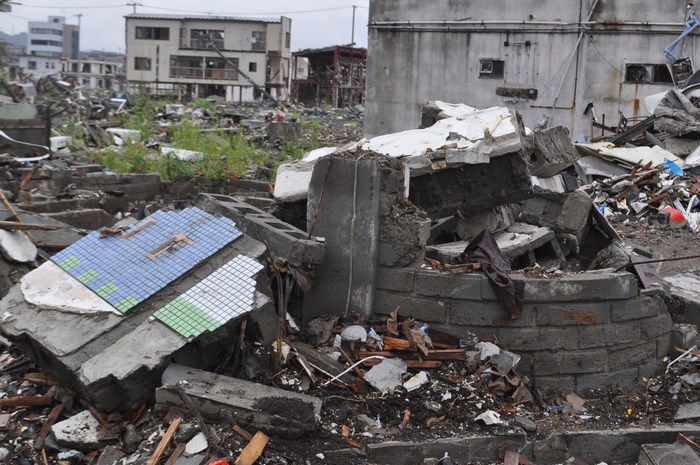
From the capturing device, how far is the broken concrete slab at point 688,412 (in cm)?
520

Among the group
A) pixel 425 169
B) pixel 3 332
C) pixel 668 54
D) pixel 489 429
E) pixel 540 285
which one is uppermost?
pixel 668 54

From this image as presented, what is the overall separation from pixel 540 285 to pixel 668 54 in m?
14.9

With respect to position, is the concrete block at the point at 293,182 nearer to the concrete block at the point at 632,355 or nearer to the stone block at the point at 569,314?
the stone block at the point at 569,314

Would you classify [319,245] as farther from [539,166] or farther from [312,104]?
[312,104]

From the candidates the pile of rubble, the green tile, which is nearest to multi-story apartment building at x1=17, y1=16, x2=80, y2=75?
the pile of rubble

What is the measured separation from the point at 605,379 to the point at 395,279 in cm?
187

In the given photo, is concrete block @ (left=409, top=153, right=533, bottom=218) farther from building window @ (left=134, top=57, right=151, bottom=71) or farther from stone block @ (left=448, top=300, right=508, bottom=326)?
building window @ (left=134, top=57, right=151, bottom=71)

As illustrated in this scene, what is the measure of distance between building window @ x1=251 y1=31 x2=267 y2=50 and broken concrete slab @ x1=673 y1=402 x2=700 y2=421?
43.3 meters

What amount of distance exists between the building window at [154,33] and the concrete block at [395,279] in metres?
43.8

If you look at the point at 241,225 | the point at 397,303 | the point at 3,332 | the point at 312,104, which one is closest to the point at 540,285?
the point at 397,303

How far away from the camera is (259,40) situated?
149ft

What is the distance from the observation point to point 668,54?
688 inches

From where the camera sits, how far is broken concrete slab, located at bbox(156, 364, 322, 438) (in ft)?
13.1

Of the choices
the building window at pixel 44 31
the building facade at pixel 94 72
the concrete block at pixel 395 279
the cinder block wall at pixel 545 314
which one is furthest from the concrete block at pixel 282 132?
the building window at pixel 44 31
